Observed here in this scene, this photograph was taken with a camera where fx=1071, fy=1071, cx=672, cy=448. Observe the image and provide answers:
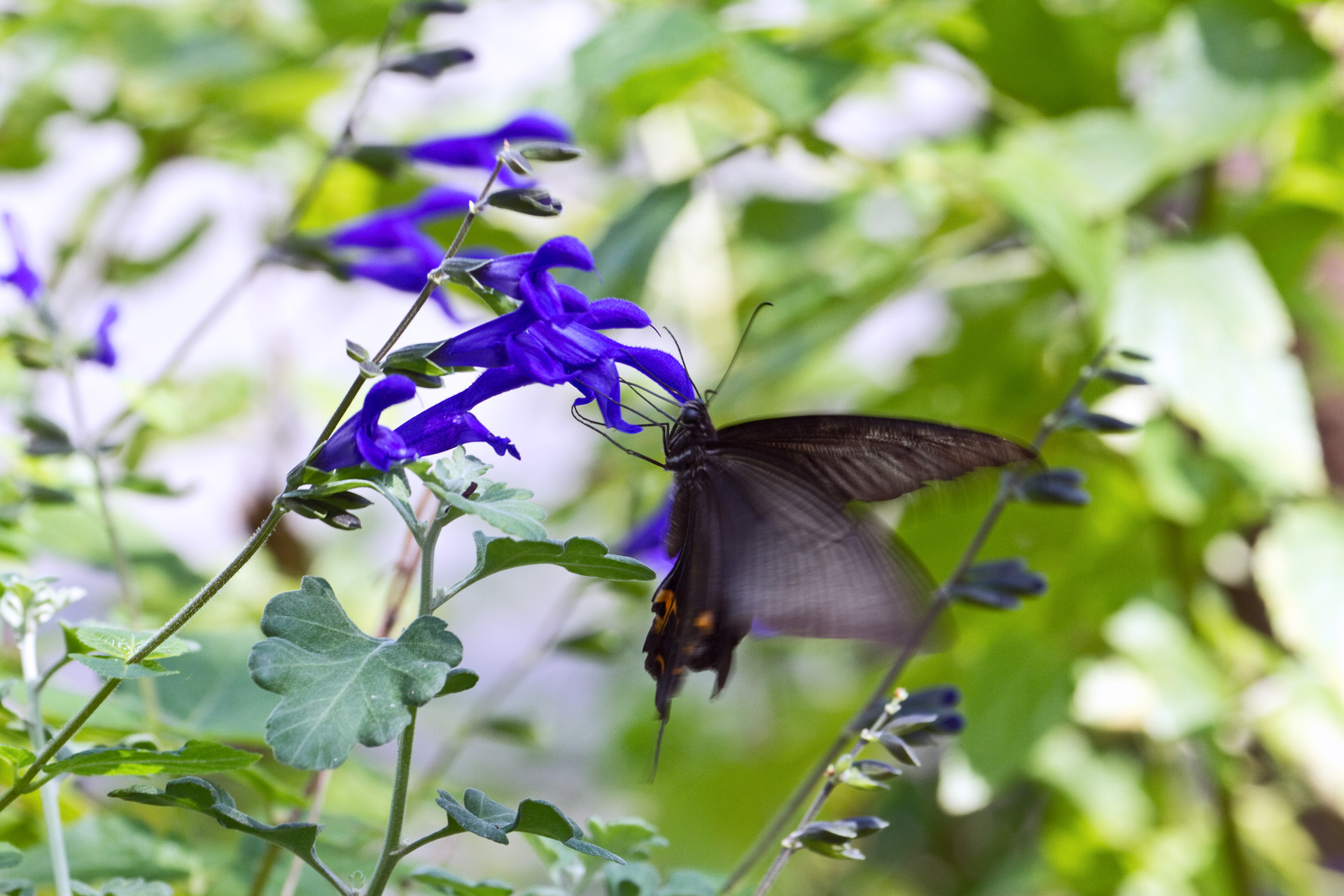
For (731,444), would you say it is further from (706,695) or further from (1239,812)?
(706,695)

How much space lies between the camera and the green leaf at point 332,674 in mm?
398

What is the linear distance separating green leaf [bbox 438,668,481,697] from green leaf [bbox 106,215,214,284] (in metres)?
1.24

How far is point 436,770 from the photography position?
93cm

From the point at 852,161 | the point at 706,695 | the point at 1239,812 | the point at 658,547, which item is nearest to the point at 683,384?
the point at 658,547

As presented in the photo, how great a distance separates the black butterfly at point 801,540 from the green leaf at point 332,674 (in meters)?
0.19

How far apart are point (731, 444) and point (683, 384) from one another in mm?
78

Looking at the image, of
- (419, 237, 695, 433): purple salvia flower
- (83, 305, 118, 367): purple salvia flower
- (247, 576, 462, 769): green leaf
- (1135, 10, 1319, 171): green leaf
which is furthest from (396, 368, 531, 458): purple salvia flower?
(1135, 10, 1319, 171): green leaf

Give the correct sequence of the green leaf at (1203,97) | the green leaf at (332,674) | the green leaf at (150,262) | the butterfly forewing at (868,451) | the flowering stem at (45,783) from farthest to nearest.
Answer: the green leaf at (150,262) < the green leaf at (1203,97) < the butterfly forewing at (868,451) < the flowering stem at (45,783) < the green leaf at (332,674)

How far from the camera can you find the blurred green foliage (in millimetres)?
1088

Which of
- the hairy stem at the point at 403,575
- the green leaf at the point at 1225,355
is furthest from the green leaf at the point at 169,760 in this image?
the green leaf at the point at 1225,355

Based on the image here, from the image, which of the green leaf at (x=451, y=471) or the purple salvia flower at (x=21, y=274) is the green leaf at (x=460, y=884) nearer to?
the green leaf at (x=451, y=471)

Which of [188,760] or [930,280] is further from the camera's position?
[930,280]

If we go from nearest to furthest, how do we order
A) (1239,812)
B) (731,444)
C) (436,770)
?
(731,444) → (436,770) → (1239,812)

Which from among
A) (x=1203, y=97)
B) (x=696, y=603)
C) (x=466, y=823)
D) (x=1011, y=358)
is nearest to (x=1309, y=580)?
(x=1011, y=358)
